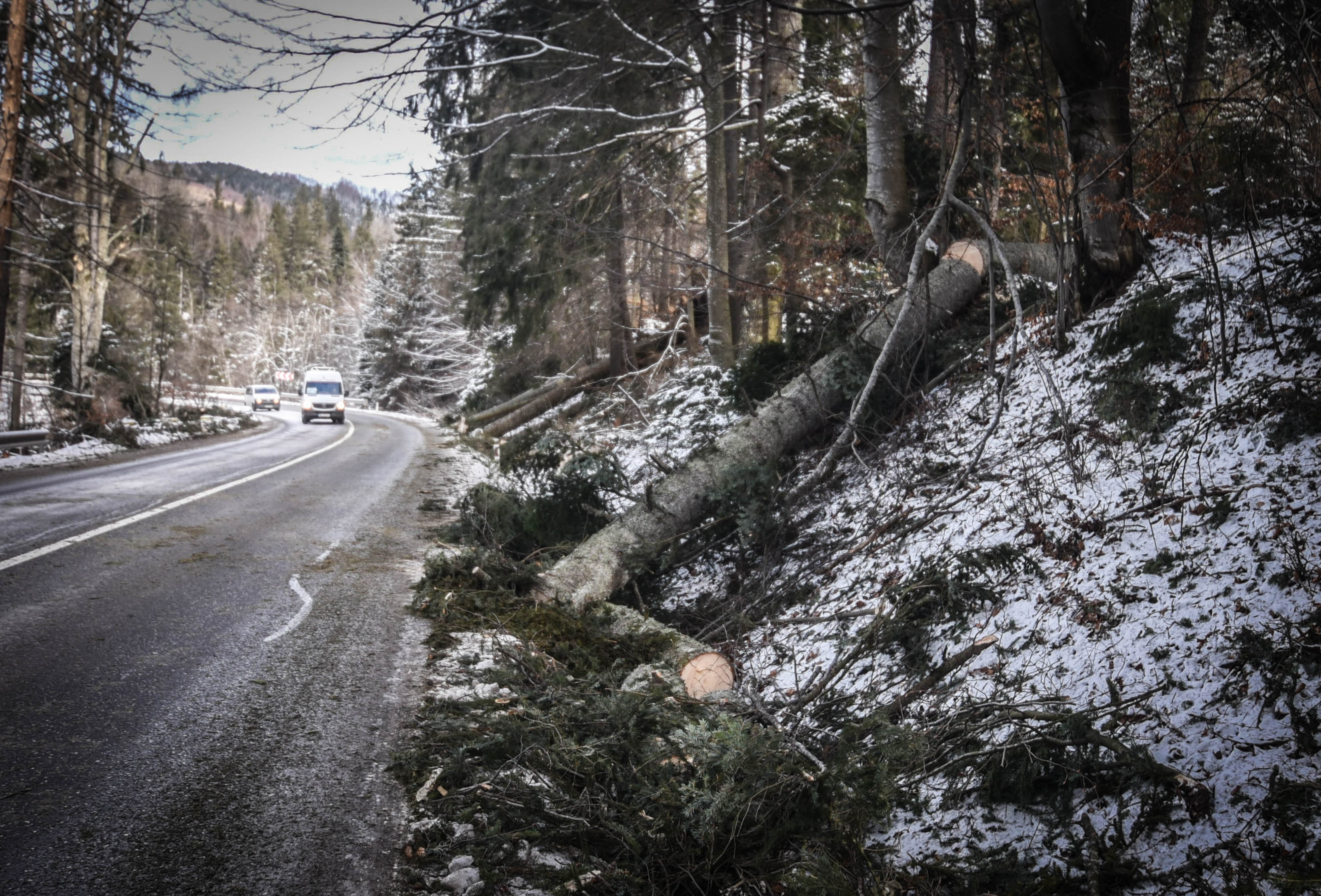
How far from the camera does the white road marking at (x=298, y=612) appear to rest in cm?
423

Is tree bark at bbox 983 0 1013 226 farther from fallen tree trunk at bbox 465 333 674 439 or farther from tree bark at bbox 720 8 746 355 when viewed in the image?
fallen tree trunk at bbox 465 333 674 439

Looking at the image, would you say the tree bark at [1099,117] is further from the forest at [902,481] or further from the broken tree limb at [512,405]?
the broken tree limb at [512,405]

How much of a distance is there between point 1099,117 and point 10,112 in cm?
1579

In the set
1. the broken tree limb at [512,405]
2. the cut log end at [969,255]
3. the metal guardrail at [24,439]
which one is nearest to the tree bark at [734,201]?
the cut log end at [969,255]

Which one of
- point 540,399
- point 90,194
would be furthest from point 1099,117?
point 90,194

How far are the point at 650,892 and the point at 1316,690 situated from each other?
216cm

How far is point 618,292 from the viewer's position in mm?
16000

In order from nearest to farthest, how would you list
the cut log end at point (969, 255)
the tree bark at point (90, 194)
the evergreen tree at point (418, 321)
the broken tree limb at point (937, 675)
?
the broken tree limb at point (937, 675) < the cut log end at point (969, 255) < the tree bark at point (90, 194) < the evergreen tree at point (418, 321)

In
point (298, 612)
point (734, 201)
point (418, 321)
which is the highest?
point (418, 321)

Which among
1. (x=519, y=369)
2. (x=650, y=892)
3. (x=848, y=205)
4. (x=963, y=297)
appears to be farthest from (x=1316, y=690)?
(x=519, y=369)

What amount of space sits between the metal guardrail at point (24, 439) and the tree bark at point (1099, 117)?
16.8 meters

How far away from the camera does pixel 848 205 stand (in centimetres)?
1207

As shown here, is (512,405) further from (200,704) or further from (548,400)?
(200,704)

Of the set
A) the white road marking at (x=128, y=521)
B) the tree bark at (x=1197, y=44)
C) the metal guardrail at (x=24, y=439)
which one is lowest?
the white road marking at (x=128, y=521)
